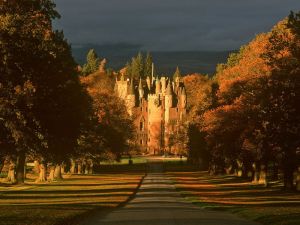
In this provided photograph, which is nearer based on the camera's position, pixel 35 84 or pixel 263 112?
pixel 35 84

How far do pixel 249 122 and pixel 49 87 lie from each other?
27148 mm

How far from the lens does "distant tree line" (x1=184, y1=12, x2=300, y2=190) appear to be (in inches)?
1639

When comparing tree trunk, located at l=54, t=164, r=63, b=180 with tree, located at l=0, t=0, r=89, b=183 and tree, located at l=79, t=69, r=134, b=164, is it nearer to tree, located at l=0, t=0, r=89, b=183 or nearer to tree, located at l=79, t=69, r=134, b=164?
tree, located at l=79, t=69, r=134, b=164

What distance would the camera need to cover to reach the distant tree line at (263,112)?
41625mm

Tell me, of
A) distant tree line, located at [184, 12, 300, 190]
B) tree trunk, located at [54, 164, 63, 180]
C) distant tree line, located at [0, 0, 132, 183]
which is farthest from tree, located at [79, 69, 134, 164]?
distant tree line, located at [0, 0, 132, 183]

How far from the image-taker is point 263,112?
51688 millimetres

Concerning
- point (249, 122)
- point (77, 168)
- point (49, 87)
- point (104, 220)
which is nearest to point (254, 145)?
point (249, 122)

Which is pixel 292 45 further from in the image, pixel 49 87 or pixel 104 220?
pixel 104 220

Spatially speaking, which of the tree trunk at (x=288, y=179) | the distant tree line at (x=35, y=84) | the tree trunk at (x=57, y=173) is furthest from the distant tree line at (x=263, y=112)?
the tree trunk at (x=57, y=173)

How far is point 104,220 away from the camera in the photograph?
89.7 feet

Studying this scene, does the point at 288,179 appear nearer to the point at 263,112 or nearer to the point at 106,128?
the point at 263,112

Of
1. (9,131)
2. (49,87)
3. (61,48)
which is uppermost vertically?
(61,48)

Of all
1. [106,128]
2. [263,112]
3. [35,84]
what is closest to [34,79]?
[35,84]

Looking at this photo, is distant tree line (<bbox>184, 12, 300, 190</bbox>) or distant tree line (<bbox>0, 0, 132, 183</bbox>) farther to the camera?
distant tree line (<bbox>184, 12, 300, 190</bbox>)
